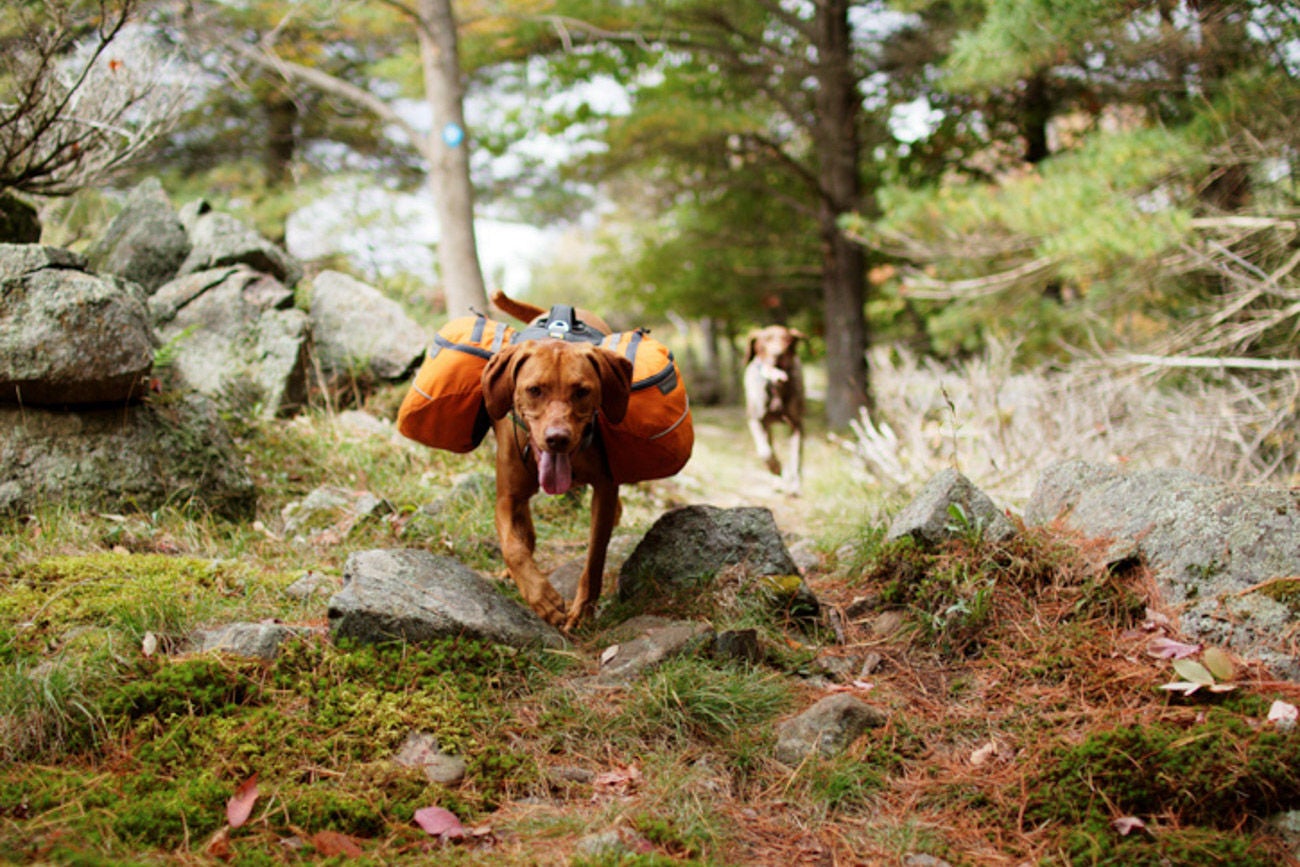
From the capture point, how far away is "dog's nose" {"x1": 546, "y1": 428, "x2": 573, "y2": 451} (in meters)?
3.10

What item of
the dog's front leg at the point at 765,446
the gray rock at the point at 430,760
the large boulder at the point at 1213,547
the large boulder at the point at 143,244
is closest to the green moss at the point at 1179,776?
the large boulder at the point at 1213,547

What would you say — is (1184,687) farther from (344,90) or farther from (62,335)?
(344,90)

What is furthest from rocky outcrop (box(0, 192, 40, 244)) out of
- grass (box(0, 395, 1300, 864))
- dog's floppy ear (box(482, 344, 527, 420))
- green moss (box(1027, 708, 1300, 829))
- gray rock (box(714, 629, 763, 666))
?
green moss (box(1027, 708, 1300, 829))

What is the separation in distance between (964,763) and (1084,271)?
6.25 m

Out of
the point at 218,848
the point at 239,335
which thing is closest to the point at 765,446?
the point at 239,335

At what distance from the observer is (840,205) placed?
40.2 ft

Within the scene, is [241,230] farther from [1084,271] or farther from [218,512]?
[1084,271]

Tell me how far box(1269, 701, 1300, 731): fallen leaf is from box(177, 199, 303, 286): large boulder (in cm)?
729

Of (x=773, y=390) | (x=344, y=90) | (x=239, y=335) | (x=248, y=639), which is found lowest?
(x=248, y=639)

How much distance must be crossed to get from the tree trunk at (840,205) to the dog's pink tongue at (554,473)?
29.3 feet

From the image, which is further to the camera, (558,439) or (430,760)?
(558,439)

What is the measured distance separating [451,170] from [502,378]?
6101 millimetres

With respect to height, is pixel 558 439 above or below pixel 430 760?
above

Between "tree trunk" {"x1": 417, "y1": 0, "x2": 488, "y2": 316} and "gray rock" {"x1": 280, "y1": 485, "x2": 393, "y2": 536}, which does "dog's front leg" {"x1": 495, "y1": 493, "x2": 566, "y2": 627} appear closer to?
"gray rock" {"x1": 280, "y1": 485, "x2": 393, "y2": 536}
